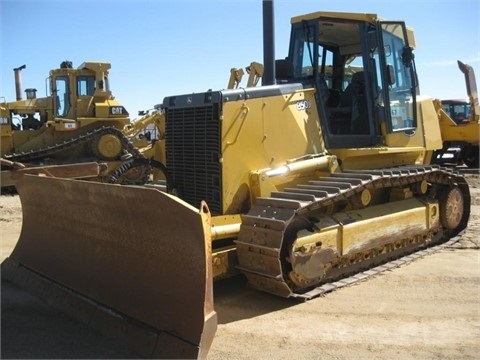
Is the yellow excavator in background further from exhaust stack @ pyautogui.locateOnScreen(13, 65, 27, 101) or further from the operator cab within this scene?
exhaust stack @ pyautogui.locateOnScreen(13, 65, 27, 101)

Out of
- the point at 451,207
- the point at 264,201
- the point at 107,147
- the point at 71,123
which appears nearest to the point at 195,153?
the point at 264,201

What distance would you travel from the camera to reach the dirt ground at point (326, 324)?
12.8 feet

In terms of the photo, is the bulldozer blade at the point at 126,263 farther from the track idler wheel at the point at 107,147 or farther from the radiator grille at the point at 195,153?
the track idler wheel at the point at 107,147

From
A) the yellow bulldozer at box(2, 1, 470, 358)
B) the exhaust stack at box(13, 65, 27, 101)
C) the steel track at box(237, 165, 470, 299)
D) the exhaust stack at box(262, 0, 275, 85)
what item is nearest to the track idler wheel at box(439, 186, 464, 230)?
the yellow bulldozer at box(2, 1, 470, 358)

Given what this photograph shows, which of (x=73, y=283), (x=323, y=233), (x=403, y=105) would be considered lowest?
(x=73, y=283)

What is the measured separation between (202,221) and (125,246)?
1082 millimetres

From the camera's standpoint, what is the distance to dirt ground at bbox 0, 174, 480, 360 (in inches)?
153

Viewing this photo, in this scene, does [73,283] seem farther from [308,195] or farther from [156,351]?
[308,195]

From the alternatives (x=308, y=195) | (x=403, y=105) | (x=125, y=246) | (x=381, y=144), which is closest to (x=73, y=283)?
(x=125, y=246)

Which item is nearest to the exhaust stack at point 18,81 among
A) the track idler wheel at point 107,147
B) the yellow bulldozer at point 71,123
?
the yellow bulldozer at point 71,123

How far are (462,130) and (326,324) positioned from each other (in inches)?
560

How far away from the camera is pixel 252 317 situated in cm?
468

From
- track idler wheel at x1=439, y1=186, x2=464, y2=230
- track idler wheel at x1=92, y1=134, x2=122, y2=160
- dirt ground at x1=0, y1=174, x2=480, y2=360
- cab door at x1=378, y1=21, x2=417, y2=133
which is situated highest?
cab door at x1=378, y1=21, x2=417, y2=133

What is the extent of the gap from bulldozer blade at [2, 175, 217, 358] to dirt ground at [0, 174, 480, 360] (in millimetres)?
192
